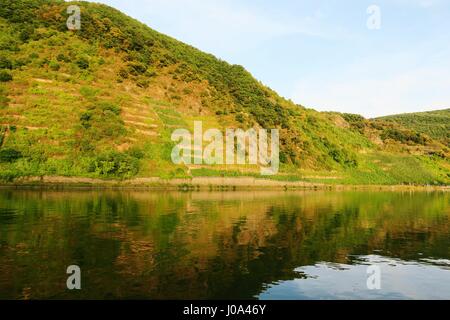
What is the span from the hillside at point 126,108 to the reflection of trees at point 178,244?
26.2 metres

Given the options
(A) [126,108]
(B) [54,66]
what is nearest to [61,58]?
(B) [54,66]

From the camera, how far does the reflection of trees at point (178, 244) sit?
16.5 m

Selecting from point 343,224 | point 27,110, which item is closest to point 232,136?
point 27,110

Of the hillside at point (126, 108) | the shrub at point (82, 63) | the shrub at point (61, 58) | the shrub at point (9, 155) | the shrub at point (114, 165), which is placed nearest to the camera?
the shrub at point (9, 155)

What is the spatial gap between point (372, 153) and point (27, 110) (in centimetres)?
11891

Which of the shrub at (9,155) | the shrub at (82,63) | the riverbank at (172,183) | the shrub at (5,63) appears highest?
the shrub at (82,63)

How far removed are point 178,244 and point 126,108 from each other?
198ft

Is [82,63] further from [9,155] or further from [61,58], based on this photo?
[9,155]

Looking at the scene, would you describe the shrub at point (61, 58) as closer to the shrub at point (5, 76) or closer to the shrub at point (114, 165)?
the shrub at point (5, 76)

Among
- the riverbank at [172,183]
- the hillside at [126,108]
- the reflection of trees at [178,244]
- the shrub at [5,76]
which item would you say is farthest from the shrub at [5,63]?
the reflection of trees at [178,244]

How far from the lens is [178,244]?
24312 mm

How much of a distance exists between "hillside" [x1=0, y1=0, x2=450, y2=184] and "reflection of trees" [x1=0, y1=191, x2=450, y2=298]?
85.9 feet

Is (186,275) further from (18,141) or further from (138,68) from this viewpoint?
(138,68)

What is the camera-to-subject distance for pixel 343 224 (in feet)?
119
